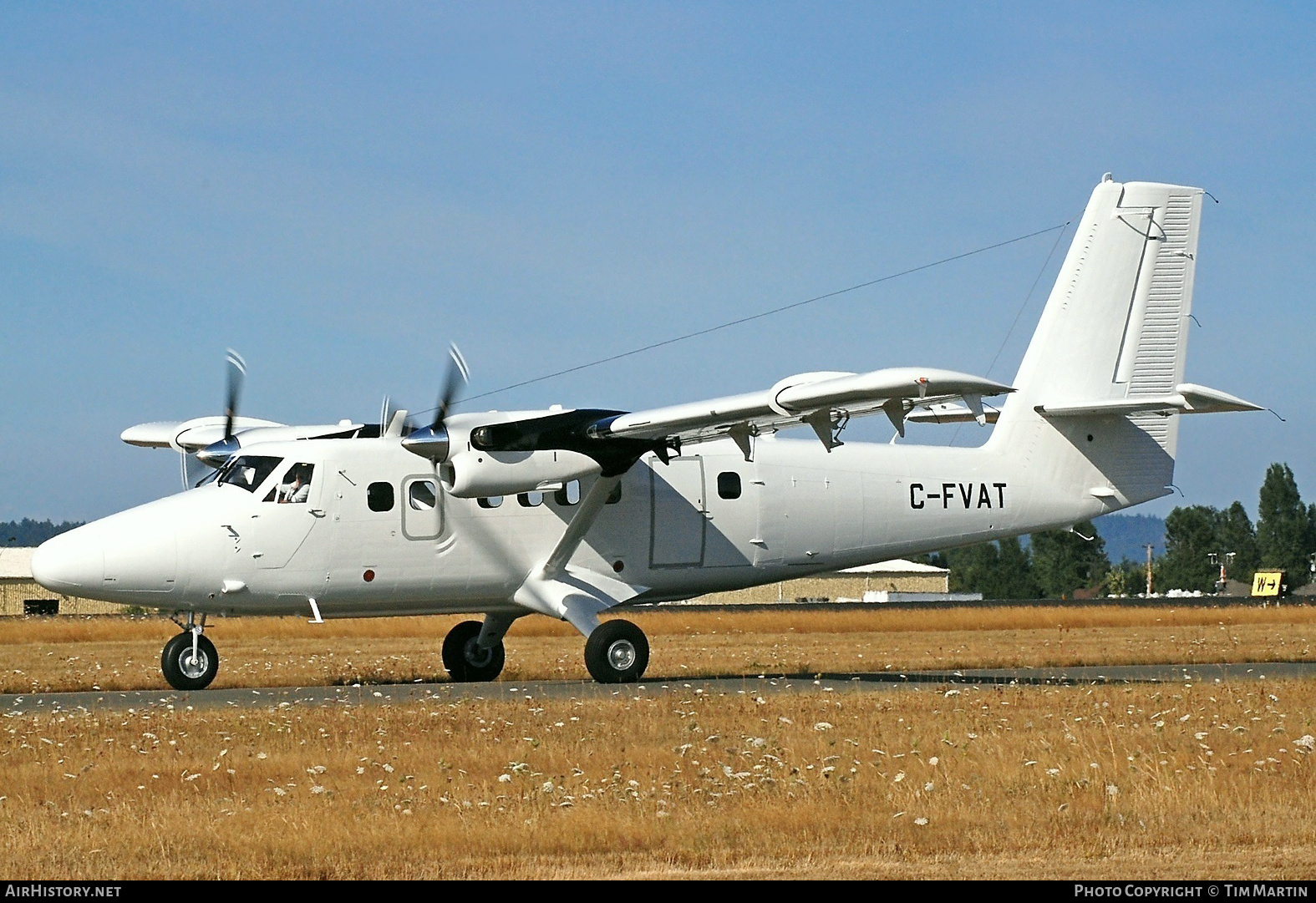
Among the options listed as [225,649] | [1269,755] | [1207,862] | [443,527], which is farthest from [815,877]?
[225,649]

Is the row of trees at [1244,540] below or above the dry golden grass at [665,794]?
above

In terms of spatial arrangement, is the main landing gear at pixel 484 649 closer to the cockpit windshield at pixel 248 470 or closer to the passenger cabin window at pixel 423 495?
the passenger cabin window at pixel 423 495

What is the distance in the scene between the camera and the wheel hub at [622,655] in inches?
856

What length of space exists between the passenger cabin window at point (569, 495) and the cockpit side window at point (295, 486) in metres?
3.62

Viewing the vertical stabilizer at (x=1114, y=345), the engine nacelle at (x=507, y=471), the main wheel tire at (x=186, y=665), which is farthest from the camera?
the vertical stabilizer at (x=1114, y=345)

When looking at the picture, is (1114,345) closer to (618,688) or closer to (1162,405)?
(1162,405)

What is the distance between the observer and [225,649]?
33781 millimetres

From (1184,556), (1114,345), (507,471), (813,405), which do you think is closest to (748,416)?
(813,405)

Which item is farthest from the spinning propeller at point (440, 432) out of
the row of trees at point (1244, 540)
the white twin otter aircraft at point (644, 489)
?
the row of trees at point (1244, 540)

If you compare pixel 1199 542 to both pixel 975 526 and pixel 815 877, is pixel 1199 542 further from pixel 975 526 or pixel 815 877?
pixel 815 877

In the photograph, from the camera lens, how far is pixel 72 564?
20.0m

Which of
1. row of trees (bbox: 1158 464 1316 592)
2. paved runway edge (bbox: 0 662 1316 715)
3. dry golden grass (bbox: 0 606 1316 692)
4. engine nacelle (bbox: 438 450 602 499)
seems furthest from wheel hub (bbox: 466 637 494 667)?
row of trees (bbox: 1158 464 1316 592)

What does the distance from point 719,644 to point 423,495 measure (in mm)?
14546
